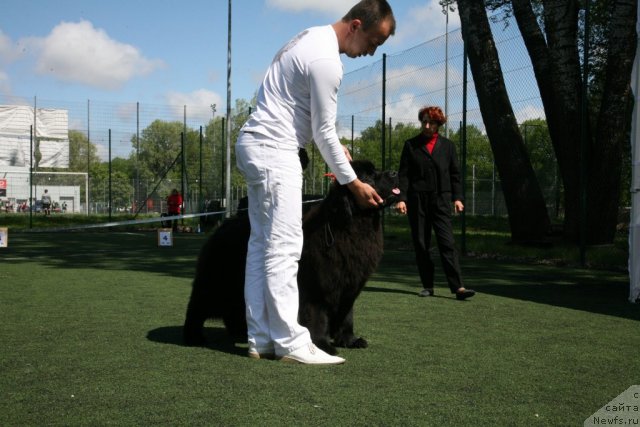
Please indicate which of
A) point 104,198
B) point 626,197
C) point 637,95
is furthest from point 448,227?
point 104,198

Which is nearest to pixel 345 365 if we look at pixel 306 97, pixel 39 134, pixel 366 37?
pixel 306 97

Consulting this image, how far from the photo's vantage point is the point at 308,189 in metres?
25.7

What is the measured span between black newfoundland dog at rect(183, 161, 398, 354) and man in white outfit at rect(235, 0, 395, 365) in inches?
8.5

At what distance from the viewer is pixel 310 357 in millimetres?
3857

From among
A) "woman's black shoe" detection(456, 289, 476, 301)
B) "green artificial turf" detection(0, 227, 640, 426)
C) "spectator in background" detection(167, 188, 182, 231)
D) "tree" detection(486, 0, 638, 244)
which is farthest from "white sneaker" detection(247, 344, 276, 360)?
"spectator in background" detection(167, 188, 182, 231)

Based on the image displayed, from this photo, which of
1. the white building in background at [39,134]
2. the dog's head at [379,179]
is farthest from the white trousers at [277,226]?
the white building in background at [39,134]

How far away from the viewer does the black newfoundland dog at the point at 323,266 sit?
4172mm

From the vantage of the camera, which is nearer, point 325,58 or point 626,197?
point 325,58

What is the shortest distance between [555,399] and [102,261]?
9.40 meters

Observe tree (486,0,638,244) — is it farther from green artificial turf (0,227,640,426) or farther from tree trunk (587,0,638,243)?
green artificial turf (0,227,640,426)

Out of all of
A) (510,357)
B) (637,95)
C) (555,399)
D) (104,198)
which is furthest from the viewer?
(104,198)

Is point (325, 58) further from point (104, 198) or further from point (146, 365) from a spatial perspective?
point (104, 198)

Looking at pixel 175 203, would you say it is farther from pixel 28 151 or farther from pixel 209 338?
pixel 209 338

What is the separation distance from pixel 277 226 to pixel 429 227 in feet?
12.0
